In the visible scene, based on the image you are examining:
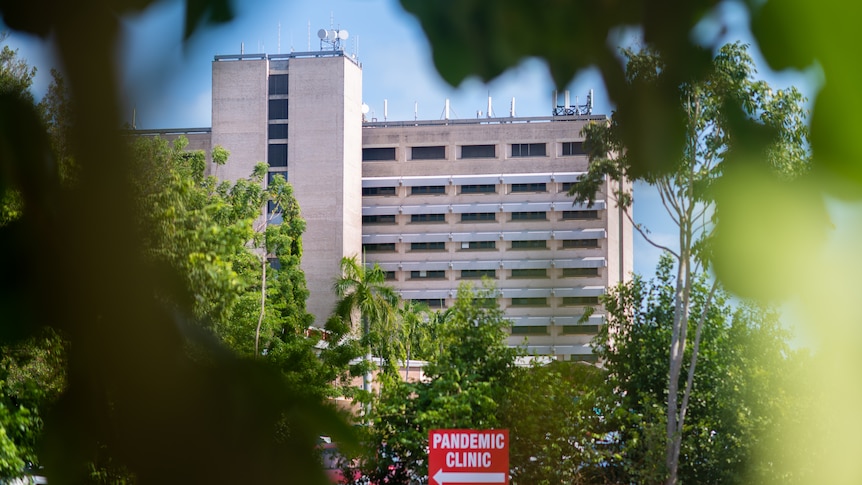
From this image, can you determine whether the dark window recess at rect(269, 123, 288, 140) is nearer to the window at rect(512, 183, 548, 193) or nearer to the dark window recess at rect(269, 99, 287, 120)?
the dark window recess at rect(269, 99, 287, 120)

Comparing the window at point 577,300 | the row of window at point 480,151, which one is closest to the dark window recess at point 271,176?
the row of window at point 480,151

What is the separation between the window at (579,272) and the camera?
12.5 inches

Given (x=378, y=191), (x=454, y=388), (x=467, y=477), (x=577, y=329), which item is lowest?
(x=467, y=477)

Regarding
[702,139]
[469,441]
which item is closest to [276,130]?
[702,139]

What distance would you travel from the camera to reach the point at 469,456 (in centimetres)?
444

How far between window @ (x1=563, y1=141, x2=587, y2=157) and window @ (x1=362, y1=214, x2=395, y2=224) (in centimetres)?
19

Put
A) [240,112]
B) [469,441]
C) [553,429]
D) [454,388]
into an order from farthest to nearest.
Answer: [553,429] → [454,388] → [469,441] → [240,112]

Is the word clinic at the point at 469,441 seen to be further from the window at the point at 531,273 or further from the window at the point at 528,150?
the window at the point at 531,273

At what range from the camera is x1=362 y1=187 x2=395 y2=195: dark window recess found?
62cm

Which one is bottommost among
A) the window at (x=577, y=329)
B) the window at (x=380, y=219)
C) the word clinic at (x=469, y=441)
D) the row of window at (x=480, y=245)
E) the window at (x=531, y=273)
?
the word clinic at (x=469, y=441)

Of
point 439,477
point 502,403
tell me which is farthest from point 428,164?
point 502,403

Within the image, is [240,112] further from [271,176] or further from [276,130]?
[271,176]

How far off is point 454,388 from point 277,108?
4217 mm

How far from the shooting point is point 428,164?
599mm
